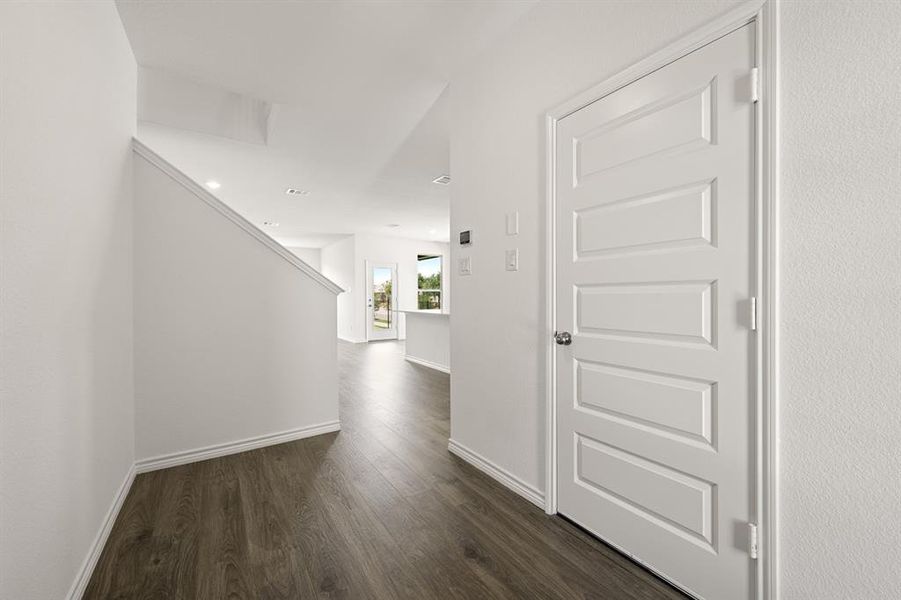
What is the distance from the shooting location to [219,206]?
2.55 m

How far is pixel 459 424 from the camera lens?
2.60 meters

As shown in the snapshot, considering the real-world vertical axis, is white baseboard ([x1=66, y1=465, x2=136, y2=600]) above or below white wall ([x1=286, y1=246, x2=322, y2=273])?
below

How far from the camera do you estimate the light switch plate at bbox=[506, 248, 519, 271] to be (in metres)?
2.11

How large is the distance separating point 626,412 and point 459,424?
128 centimetres

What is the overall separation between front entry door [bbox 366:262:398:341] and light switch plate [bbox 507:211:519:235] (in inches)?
290

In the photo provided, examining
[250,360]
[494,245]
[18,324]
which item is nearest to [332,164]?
[250,360]

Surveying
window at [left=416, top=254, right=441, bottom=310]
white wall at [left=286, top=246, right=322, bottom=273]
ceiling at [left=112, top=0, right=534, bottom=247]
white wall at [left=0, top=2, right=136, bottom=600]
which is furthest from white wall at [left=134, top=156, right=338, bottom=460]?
white wall at [left=286, top=246, right=322, bottom=273]

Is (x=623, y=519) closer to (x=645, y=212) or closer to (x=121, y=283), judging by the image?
(x=645, y=212)

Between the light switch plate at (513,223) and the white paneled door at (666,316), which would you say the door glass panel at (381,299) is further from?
the white paneled door at (666,316)

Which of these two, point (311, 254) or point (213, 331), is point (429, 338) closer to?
point (213, 331)

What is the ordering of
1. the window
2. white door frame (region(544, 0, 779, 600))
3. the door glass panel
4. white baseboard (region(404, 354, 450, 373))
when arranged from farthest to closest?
the window, the door glass panel, white baseboard (region(404, 354, 450, 373)), white door frame (region(544, 0, 779, 600))

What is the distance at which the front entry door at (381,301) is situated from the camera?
366 inches

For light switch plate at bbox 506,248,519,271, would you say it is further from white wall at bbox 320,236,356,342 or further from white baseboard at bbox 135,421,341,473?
white wall at bbox 320,236,356,342

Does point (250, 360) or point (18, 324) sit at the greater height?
point (18, 324)
